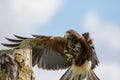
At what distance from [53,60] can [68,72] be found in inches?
44.4

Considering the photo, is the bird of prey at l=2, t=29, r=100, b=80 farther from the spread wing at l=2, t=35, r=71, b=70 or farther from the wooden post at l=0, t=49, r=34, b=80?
the wooden post at l=0, t=49, r=34, b=80

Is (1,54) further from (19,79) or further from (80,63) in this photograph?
(80,63)

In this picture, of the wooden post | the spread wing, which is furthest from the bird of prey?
the wooden post

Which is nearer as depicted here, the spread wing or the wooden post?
the wooden post

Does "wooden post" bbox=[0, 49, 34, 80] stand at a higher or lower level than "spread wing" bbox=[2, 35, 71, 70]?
lower

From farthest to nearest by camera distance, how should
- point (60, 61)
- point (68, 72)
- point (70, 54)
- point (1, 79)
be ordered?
point (60, 61) < point (68, 72) < point (70, 54) < point (1, 79)

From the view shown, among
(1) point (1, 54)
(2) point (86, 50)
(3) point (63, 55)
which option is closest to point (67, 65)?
(3) point (63, 55)

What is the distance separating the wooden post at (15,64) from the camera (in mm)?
5870

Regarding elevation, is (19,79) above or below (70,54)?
below

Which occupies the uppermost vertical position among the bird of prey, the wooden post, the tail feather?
the bird of prey

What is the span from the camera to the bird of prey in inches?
479

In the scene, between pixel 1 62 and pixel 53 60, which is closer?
pixel 1 62

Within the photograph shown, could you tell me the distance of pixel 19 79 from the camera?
5.87 metres

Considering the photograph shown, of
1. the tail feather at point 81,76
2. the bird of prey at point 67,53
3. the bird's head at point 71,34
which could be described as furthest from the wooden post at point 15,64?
the tail feather at point 81,76
